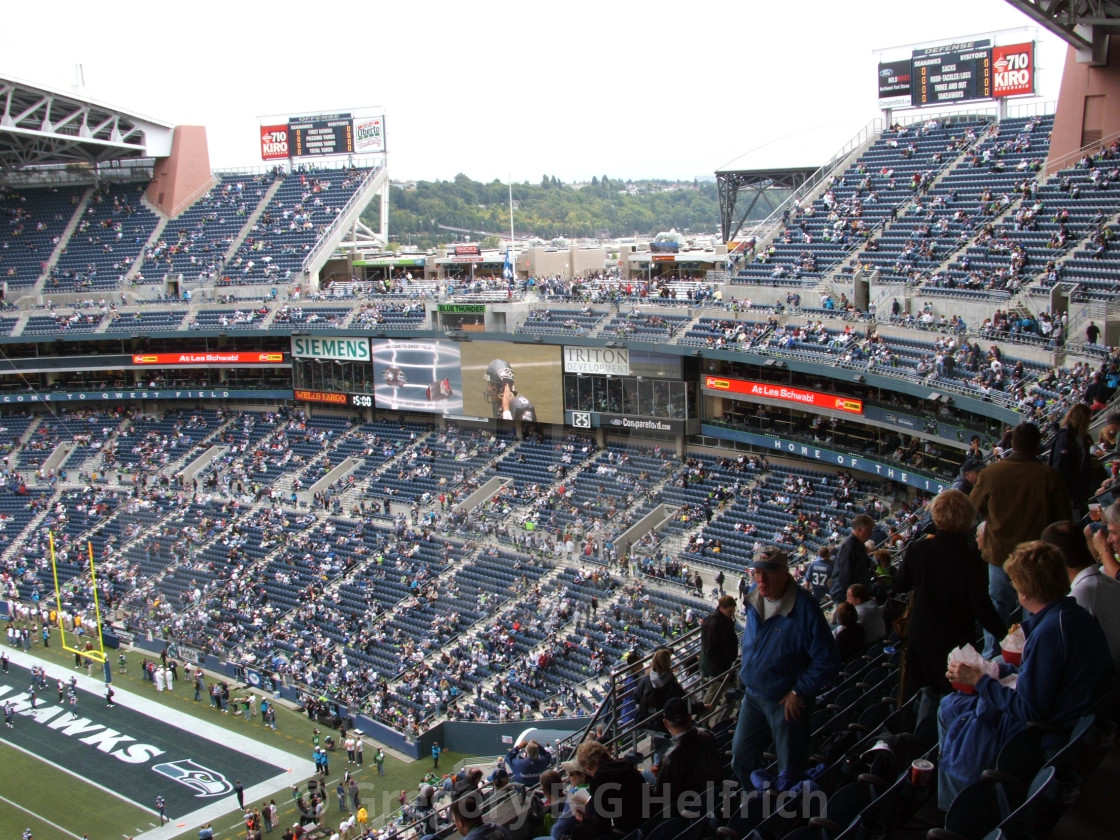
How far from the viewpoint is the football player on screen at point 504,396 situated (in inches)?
1441

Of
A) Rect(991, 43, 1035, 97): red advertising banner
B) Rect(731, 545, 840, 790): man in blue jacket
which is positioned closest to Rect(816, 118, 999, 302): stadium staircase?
Rect(991, 43, 1035, 97): red advertising banner

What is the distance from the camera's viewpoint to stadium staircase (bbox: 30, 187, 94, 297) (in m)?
48.4

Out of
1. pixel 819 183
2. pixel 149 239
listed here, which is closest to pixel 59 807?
pixel 819 183

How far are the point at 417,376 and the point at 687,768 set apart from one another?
3392cm

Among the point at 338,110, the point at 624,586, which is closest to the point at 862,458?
the point at 624,586

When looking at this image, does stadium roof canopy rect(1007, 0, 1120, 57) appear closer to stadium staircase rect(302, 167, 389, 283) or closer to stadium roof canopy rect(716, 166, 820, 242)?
stadium roof canopy rect(716, 166, 820, 242)

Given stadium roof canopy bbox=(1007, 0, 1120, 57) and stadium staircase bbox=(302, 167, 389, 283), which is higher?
stadium roof canopy bbox=(1007, 0, 1120, 57)

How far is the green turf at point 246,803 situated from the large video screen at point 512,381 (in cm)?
1330

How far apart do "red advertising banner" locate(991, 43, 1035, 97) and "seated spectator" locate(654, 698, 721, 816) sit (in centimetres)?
3565

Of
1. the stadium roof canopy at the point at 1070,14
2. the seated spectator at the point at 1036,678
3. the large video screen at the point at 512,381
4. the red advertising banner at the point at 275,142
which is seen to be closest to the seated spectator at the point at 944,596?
the seated spectator at the point at 1036,678

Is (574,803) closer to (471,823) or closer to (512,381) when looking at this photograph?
(471,823)

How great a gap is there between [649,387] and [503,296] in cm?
754

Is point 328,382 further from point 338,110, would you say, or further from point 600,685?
point 600,685

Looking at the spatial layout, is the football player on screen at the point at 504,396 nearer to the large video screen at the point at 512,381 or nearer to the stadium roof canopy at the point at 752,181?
the large video screen at the point at 512,381
